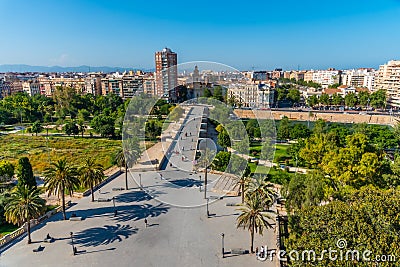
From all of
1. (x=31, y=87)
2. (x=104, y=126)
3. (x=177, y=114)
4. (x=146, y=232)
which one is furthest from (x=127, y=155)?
(x=31, y=87)

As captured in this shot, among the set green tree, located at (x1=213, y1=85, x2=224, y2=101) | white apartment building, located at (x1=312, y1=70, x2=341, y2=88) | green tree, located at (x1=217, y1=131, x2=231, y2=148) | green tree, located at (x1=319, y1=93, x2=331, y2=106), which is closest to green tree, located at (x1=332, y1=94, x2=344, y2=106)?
green tree, located at (x1=319, y1=93, x2=331, y2=106)

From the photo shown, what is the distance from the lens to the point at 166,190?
15.5 meters

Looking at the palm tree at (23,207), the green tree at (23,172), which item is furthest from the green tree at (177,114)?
the palm tree at (23,207)

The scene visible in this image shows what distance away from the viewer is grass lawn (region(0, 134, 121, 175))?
2189 cm

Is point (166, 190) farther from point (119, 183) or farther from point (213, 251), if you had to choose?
point (213, 251)

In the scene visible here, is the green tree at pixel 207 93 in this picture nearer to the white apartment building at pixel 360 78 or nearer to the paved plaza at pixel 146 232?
the paved plaza at pixel 146 232

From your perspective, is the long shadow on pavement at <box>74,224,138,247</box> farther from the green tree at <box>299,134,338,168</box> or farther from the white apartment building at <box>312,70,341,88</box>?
the white apartment building at <box>312,70,341,88</box>

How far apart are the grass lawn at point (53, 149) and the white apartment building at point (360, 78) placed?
62035 mm

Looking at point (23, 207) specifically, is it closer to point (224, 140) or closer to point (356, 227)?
point (356, 227)

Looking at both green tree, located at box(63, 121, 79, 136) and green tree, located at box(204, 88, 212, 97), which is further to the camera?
green tree, located at box(63, 121, 79, 136)

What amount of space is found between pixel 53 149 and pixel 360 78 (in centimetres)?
7257

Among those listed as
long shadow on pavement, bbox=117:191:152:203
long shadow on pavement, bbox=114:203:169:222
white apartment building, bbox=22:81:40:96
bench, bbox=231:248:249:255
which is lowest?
bench, bbox=231:248:249:255

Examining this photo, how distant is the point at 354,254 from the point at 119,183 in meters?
12.9

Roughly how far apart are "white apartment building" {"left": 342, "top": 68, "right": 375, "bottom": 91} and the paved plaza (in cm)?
6475
